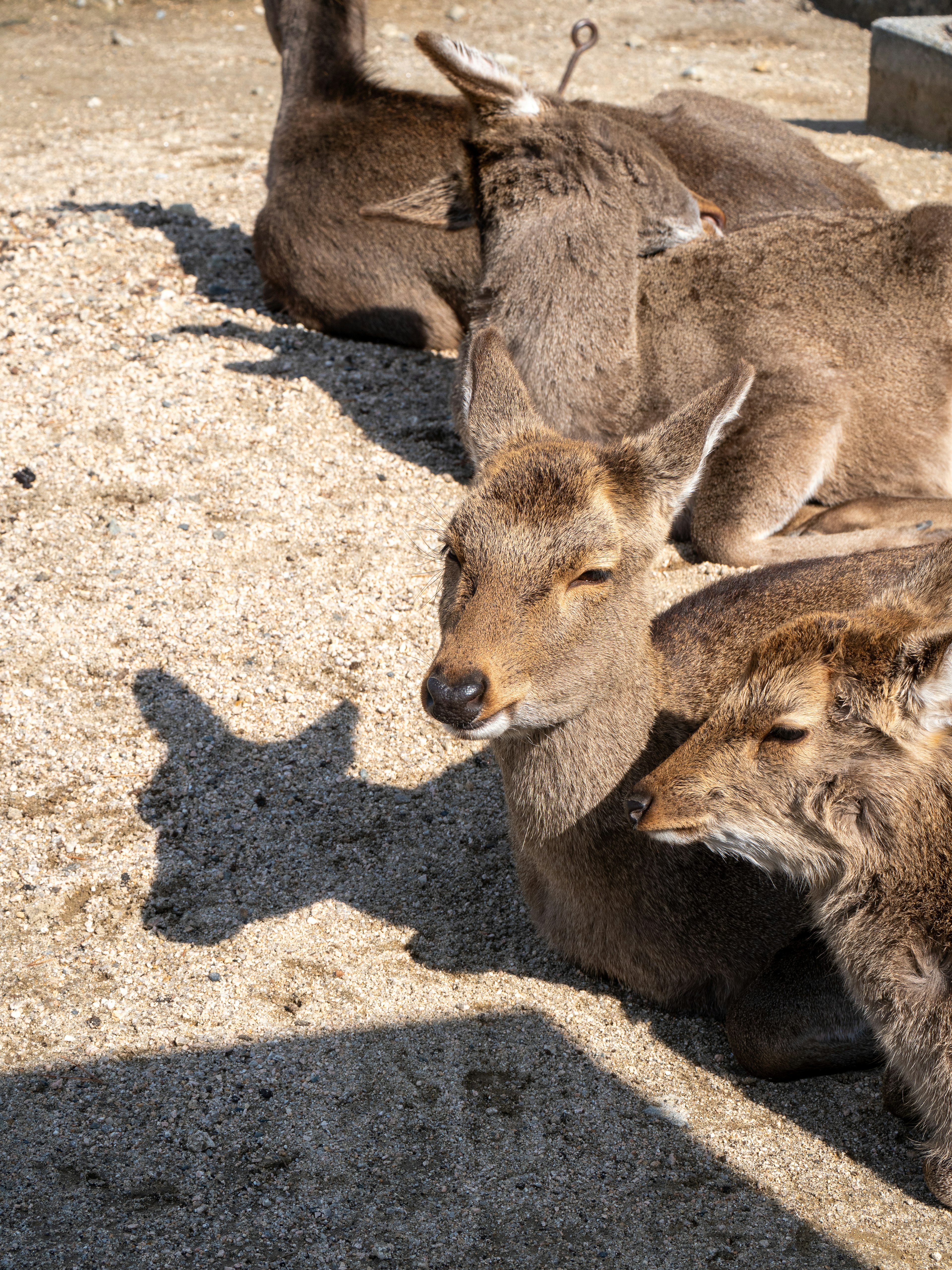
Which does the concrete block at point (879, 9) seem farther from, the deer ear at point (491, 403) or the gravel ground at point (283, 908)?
the deer ear at point (491, 403)

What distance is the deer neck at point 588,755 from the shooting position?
386 centimetres

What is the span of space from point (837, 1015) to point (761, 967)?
260 mm

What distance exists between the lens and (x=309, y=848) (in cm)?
481

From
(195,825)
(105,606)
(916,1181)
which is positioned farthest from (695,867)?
(105,606)

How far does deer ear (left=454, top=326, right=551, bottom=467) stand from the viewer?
14.3 feet

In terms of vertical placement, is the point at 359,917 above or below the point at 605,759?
below

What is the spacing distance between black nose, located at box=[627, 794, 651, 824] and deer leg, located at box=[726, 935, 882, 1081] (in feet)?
2.54

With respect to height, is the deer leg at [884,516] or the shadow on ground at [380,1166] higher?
the deer leg at [884,516]

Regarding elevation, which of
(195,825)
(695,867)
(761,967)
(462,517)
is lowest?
(195,825)

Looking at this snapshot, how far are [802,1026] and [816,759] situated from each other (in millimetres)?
853

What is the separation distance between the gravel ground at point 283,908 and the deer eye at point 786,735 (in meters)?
1.08

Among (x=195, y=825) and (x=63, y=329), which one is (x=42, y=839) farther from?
(x=63, y=329)

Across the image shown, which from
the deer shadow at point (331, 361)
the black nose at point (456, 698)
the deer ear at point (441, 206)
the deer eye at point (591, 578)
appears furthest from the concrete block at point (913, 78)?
the black nose at point (456, 698)

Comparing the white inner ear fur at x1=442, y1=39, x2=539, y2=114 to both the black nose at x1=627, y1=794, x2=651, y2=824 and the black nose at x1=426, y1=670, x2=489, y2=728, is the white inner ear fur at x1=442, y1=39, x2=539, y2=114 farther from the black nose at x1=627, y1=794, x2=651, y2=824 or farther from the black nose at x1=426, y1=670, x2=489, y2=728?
the black nose at x1=627, y1=794, x2=651, y2=824
